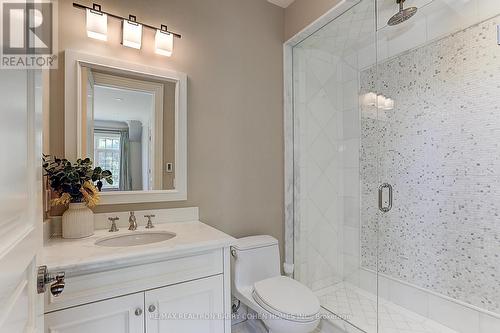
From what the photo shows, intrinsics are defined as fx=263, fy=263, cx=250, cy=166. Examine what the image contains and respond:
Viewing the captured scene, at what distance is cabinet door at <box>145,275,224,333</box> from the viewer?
45.9 inches

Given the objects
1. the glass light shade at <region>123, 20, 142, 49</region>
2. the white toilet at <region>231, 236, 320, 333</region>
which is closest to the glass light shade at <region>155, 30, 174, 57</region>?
the glass light shade at <region>123, 20, 142, 49</region>

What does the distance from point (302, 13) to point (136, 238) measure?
201 centimetres

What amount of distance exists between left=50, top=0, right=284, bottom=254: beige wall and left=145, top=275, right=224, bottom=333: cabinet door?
63 centimetres

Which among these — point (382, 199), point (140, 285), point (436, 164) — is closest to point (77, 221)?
point (140, 285)

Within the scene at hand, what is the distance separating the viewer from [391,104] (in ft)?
7.40

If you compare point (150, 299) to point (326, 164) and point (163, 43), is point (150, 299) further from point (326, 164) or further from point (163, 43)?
point (326, 164)

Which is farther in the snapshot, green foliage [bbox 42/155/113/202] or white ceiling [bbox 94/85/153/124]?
white ceiling [bbox 94/85/153/124]

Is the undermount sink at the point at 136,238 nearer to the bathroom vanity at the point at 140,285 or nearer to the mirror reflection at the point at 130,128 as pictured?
the bathroom vanity at the point at 140,285

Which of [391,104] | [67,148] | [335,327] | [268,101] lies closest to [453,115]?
[391,104]

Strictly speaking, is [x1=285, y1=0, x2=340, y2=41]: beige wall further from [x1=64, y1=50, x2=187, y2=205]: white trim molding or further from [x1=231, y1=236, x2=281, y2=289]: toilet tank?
[x1=231, y1=236, x2=281, y2=289]: toilet tank

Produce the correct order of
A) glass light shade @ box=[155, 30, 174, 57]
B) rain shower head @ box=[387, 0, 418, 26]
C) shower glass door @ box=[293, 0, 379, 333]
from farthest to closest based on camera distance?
shower glass door @ box=[293, 0, 379, 333], rain shower head @ box=[387, 0, 418, 26], glass light shade @ box=[155, 30, 174, 57]

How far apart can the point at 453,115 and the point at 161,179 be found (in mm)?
2102

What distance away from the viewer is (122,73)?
1.61m

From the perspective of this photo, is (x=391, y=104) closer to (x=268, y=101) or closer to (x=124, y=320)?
(x=268, y=101)
